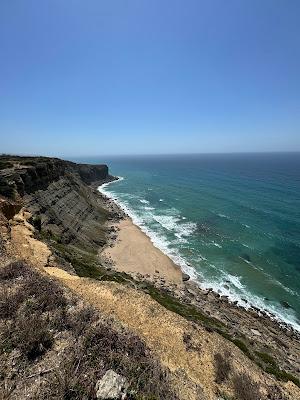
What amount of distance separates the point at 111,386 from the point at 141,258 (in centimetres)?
4639

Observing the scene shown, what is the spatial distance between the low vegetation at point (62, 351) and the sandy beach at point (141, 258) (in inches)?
1361

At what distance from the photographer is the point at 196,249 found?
6147 cm

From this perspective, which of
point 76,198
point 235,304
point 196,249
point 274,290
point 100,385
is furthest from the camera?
point 76,198

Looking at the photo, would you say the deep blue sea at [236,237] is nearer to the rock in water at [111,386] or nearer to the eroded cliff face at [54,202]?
the eroded cliff face at [54,202]

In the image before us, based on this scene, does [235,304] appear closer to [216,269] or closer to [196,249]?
[216,269]

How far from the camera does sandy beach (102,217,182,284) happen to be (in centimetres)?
5078

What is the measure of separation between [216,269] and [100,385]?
45163 millimetres

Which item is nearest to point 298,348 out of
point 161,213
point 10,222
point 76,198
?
point 10,222

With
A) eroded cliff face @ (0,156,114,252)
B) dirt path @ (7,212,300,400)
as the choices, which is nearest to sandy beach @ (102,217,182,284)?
eroded cliff face @ (0,156,114,252)

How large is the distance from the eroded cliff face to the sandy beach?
4.50 metres

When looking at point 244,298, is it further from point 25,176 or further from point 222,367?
point 25,176

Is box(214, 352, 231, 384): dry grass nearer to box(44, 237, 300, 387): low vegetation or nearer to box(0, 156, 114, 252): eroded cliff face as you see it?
box(44, 237, 300, 387): low vegetation

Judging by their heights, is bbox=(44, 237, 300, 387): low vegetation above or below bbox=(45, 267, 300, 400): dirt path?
below

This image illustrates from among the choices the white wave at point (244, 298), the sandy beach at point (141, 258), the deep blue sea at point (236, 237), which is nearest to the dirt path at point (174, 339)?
the white wave at point (244, 298)
